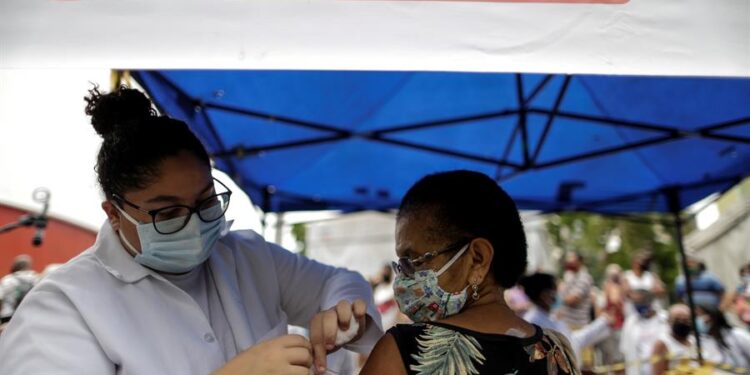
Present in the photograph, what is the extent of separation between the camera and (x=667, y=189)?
5.57 meters

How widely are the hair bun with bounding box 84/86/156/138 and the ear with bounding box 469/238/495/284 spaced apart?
0.96 m

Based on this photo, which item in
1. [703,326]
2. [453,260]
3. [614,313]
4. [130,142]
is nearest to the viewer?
[453,260]

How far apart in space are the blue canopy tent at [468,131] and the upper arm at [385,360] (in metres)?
2.33

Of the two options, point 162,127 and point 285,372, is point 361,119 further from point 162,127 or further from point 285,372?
point 285,372

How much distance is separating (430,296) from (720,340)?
17.6ft

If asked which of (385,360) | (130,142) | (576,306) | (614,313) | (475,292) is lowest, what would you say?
(614,313)

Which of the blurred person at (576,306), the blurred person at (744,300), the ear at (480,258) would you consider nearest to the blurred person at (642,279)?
the blurred person at (744,300)

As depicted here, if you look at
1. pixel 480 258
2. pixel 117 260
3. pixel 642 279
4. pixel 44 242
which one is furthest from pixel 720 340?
pixel 44 242

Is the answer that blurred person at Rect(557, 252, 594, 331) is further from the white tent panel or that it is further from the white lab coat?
the white tent panel

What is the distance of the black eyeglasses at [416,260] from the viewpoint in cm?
136

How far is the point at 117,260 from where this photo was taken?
4.91ft

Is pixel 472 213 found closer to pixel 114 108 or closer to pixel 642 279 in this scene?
pixel 114 108

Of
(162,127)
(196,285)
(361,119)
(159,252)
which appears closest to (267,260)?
(196,285)

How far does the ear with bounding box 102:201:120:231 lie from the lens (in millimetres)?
1572
